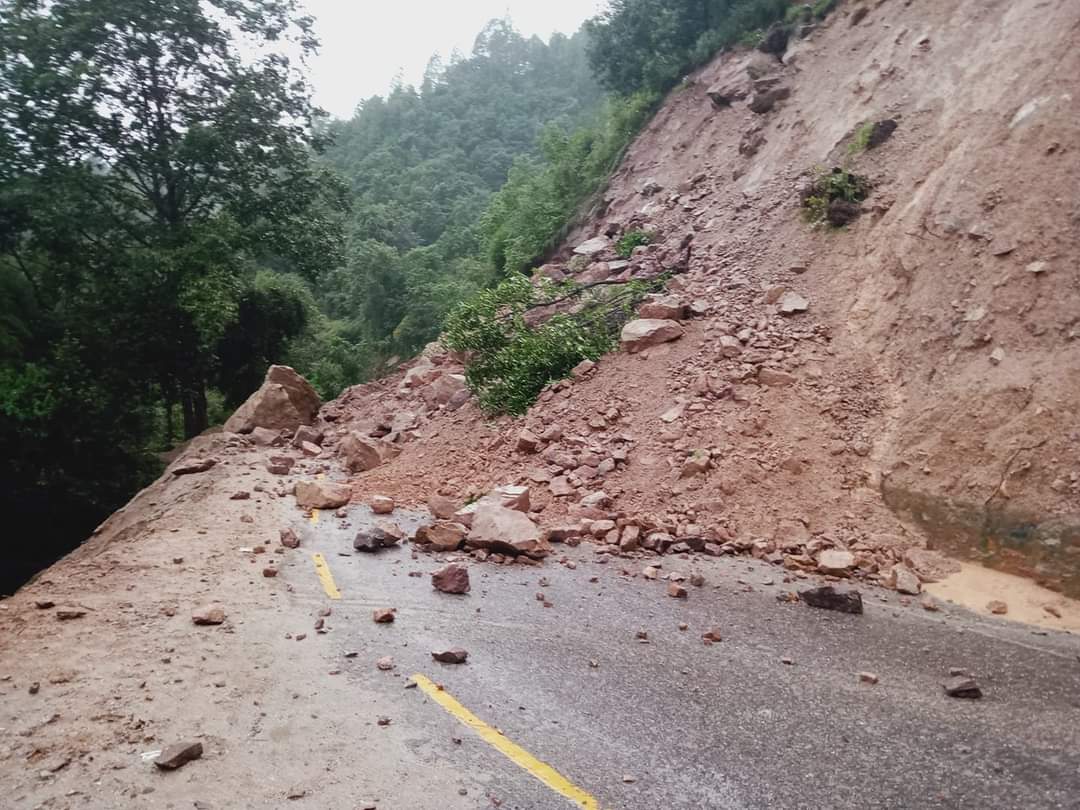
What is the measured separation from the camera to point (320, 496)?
711cm

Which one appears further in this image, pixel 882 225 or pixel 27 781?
pixel 882 225

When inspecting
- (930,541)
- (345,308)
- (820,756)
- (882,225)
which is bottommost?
(820,756)

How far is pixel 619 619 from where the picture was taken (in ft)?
14.3

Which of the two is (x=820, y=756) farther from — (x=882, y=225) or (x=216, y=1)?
(x=216, y=1)

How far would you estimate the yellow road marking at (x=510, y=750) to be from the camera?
2.64 meters

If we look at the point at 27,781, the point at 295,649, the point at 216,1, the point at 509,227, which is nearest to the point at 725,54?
the point at 509,227

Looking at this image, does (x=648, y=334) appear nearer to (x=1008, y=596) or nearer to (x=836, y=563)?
(x=836, y=563)

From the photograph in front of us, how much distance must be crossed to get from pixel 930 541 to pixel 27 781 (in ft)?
17.7

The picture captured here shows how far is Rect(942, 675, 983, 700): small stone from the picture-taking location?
3.33m

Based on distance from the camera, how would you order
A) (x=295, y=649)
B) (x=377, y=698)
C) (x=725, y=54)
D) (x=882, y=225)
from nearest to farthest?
(x=377, y=698) → (x=295, y=649) → (x=882, y=225) → (x=725, y=54)

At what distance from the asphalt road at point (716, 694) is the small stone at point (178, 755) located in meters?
0.75

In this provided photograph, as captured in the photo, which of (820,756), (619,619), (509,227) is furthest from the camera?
(509,227)

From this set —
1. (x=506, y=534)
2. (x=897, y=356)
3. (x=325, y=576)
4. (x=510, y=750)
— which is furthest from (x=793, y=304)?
(x=510, y=750)

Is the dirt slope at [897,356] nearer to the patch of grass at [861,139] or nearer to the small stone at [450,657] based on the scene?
the patch of grass at [861,139]
